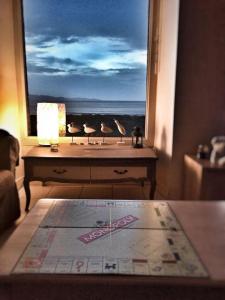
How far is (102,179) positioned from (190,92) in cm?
113

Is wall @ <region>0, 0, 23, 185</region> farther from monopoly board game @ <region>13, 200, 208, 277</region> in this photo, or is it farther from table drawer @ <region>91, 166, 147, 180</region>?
monopoly board game @ <region>13, 200, 208, 277</region>

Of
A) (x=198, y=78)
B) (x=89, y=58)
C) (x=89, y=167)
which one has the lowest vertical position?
(x=89, y=167)

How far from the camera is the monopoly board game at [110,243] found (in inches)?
39.0

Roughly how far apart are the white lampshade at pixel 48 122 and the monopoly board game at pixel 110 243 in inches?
62.6

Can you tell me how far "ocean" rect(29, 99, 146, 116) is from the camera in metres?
3.45

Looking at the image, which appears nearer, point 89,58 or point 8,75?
point 8,75

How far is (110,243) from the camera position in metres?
1.16

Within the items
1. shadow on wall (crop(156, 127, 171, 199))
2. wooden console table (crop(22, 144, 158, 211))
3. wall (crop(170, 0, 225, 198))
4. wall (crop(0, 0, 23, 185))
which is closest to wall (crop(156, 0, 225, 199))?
wall (crop(170, 0, 225, 198))

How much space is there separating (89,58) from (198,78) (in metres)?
1.32

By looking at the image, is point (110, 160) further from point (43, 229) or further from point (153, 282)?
point (153, 282)

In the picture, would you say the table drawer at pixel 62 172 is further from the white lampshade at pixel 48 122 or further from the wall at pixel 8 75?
the wall at pixel 8 75

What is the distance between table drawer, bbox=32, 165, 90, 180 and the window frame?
74cm

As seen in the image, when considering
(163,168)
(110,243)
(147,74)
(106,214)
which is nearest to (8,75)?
(147,74)

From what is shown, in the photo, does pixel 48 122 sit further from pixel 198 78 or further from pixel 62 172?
pixel 198 78
